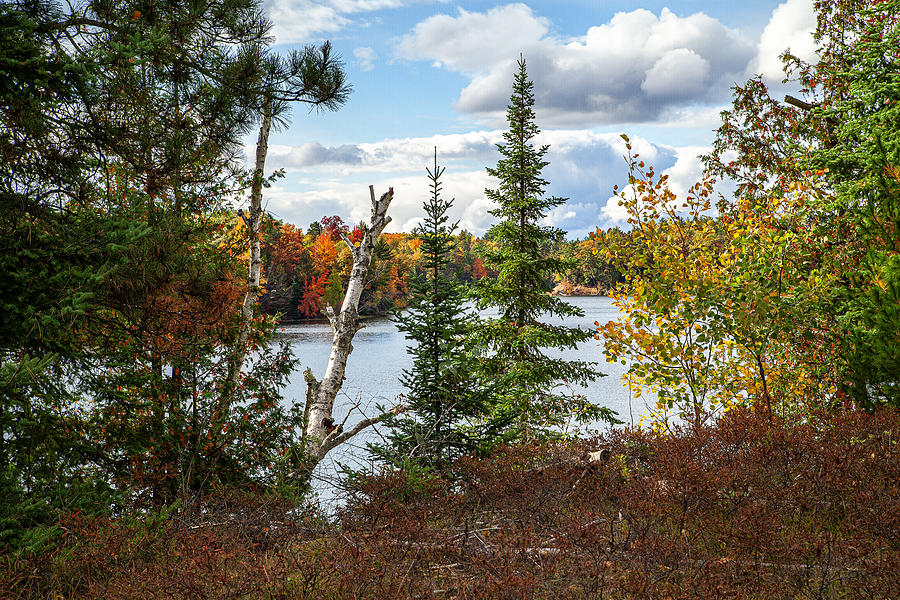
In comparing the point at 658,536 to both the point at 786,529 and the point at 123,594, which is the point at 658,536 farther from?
the point at 123,594

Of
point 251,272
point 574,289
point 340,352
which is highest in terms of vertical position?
point 251,272

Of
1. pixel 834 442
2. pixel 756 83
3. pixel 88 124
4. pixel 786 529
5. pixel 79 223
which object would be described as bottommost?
pixel 786 529

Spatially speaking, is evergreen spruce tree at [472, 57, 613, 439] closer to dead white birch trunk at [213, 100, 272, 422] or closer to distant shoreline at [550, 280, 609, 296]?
dead white birch trunk at [213, 100, 272, 422]

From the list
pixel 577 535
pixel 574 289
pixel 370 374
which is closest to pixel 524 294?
pixel 577 535

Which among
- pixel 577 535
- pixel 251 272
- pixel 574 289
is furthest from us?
pixel 574 289

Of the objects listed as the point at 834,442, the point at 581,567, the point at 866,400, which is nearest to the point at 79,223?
the point at 581,567

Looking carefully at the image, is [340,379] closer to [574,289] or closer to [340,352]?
[340,352]

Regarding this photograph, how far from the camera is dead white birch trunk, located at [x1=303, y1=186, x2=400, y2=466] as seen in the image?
32.1 feet

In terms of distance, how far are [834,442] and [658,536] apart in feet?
7.39

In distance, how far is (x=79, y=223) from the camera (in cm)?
531

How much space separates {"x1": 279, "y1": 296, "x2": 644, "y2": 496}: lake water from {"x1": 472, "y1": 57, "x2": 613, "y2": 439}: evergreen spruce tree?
1.52 meters

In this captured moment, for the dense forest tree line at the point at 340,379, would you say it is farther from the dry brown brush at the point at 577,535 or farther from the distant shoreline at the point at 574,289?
the distant shoreline at the point at 574,289

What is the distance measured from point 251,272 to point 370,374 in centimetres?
1347

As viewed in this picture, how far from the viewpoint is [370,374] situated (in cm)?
2278
